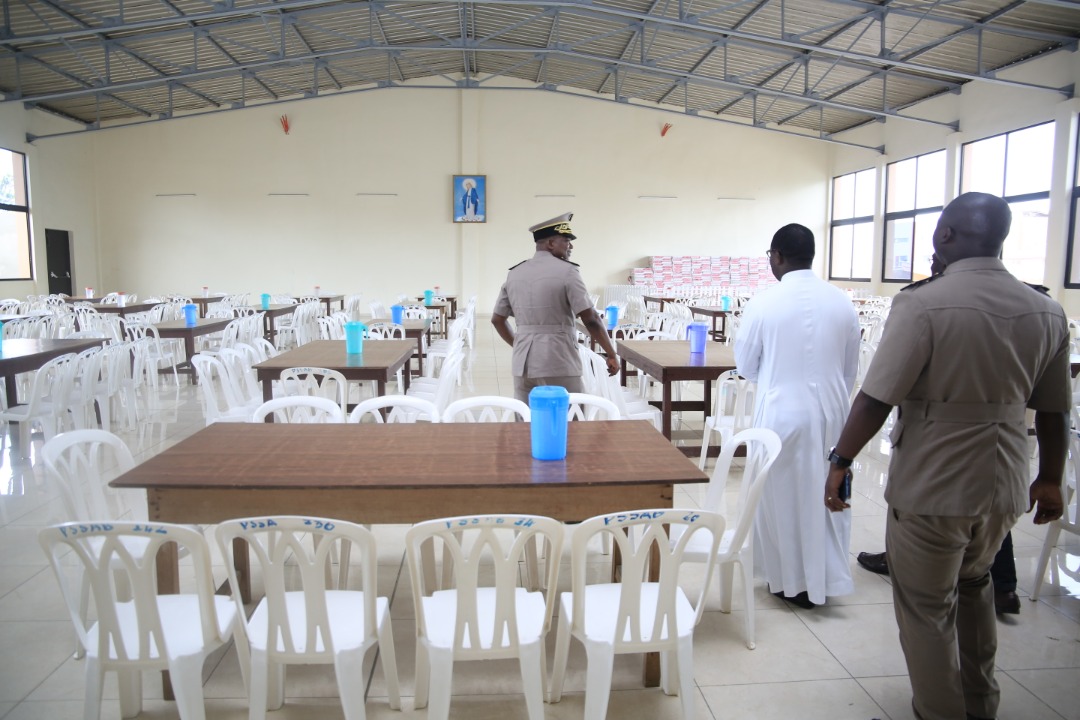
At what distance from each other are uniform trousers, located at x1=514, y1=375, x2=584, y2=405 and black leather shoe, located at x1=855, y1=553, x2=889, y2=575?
1438mm

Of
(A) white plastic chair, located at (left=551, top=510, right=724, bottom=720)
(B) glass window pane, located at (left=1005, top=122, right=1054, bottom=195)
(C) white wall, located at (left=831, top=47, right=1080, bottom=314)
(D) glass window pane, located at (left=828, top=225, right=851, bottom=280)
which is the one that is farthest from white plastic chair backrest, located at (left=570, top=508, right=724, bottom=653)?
(D) glass window pane, located at (left=828, top=225, right=851, bottom=280)

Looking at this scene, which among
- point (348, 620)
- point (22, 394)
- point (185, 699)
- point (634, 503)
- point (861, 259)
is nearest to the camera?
point (185, 699)

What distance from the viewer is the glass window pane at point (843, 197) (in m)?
14.4

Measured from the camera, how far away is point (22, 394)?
6.19 meters

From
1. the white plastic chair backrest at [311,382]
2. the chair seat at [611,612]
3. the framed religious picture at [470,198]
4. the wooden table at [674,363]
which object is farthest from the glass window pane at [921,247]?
the chair seat at [611,612]

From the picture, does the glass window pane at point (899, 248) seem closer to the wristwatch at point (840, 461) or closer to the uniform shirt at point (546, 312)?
the uniform shirt at point (546, 312)

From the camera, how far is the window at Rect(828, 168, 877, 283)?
1383 centimetres

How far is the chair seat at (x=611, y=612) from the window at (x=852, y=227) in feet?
43.4

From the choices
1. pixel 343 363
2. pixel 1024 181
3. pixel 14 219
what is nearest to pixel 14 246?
pixel 14 219

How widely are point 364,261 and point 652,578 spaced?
530 inches

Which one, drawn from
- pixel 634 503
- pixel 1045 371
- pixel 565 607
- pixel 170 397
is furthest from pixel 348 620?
pixel 170 397

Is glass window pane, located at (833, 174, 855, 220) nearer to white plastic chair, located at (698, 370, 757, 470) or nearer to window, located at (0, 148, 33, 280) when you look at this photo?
white plastic chair, located at (698, 370, 757, 470)

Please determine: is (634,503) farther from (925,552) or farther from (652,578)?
(925,552)

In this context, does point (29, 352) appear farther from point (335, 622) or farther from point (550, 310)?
point (335, 622)
